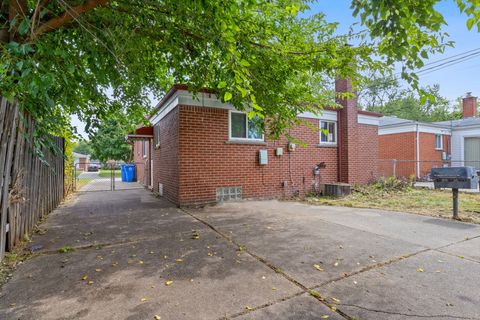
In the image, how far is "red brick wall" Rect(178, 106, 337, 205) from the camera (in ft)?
24.4

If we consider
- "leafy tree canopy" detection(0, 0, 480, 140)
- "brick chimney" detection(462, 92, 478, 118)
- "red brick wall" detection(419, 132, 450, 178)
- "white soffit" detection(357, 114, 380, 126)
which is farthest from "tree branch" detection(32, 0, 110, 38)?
"brick chimney" detection(462, 92, 478, 118)

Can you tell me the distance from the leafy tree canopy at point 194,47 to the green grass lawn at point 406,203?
3596mm

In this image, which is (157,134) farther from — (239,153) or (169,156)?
(239,153)

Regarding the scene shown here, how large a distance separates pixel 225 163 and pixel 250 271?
5038 mm

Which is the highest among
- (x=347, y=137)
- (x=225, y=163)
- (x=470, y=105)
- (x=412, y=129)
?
(x=470, y=105)

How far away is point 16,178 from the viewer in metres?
3.80

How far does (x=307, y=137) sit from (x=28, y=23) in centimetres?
840

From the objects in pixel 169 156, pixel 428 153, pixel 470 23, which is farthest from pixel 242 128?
pixel 428 153

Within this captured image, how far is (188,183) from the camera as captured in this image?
7438 mm

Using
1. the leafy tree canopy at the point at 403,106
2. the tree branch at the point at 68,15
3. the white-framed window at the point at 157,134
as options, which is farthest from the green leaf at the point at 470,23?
the leafy tree canopy at the point at 403,106

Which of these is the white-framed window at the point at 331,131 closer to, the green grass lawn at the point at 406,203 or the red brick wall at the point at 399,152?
the green grass lawn at the point at 406,203

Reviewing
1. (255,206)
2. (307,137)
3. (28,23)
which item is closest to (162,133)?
(255,206)

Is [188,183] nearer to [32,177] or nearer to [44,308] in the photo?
[32,177]

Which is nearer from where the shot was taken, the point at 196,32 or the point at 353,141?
the point at 196,32
